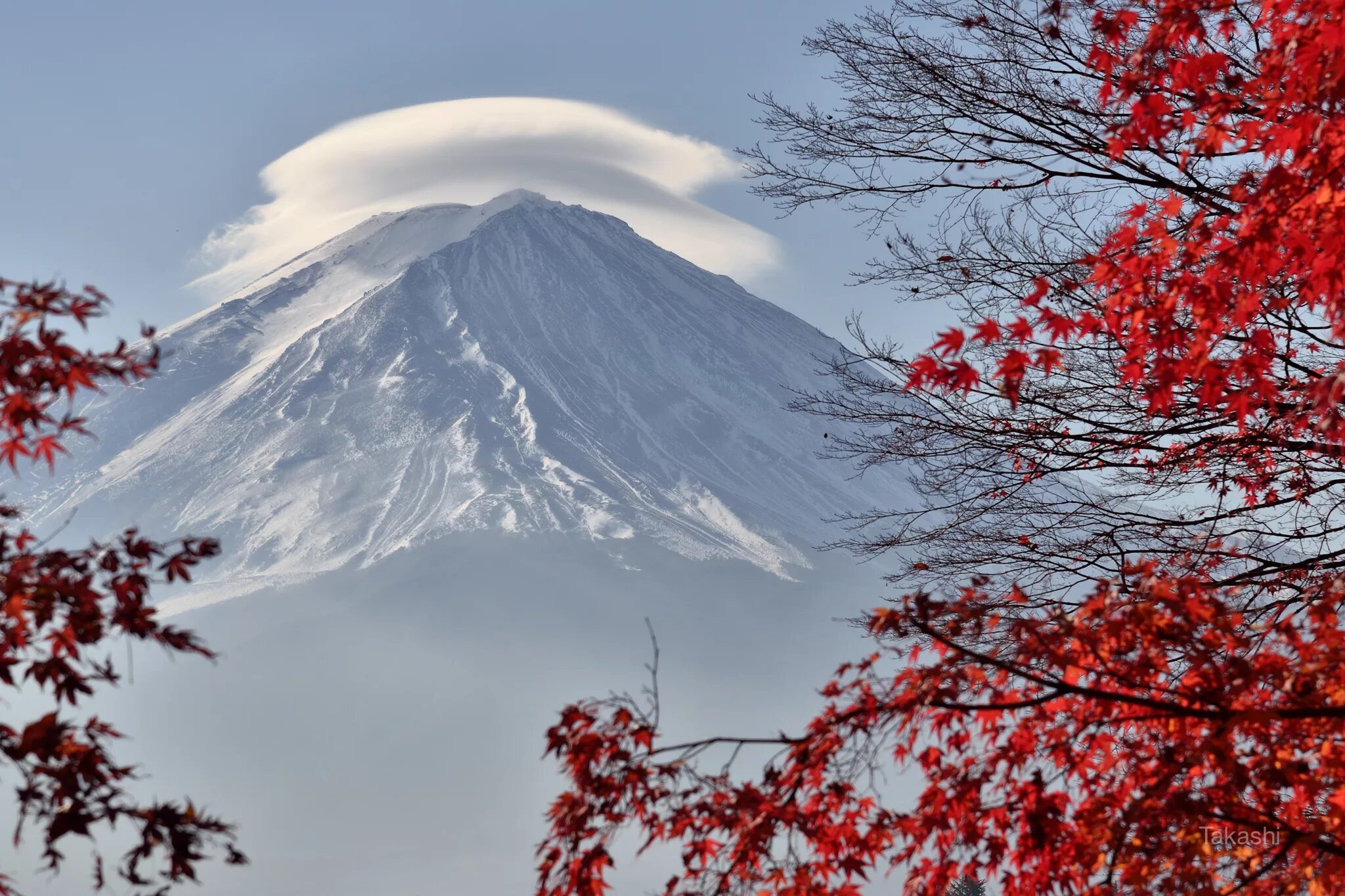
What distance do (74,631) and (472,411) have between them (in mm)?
101632

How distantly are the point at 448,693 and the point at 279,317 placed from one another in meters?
63.4

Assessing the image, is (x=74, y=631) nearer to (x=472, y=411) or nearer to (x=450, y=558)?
(x=450, y=558)

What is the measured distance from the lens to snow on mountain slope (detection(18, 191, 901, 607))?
95.7 metres

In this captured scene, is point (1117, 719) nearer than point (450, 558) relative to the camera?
Yes

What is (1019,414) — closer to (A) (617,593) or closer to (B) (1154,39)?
(B) (1154,39)

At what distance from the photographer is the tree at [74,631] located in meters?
2.75

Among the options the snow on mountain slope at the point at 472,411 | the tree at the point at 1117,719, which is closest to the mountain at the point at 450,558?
→ the snow on mountain slope at the point at 472,411

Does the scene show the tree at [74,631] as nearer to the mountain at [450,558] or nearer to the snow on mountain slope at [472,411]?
the mountain at [450,558]

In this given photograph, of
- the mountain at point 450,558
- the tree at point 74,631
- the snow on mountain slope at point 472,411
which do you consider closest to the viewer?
the tree at point 74,631

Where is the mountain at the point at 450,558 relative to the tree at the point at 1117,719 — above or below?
above

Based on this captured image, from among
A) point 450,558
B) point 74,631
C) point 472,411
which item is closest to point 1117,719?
point 74,631

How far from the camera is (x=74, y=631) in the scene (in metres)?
2.92

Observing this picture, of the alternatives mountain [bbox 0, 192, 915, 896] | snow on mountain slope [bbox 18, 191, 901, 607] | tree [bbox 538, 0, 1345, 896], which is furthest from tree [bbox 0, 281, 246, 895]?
snow on mountain slope [bbox 18, 191, 901, 607]

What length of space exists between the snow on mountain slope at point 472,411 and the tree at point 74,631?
293ft
